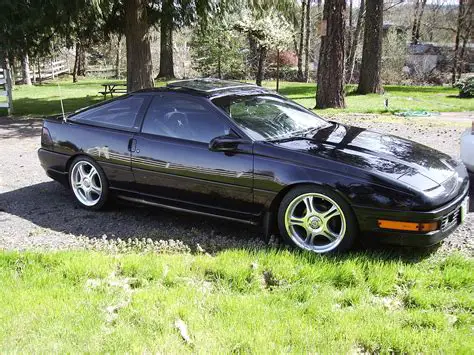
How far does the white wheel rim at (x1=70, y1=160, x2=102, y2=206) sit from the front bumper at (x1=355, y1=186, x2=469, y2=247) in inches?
119

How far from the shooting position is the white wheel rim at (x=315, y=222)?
4.14 metres

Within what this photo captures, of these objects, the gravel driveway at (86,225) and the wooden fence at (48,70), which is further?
the wooden fence at (48,70)

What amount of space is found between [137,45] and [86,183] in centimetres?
859

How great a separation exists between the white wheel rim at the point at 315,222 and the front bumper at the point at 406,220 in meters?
0.18

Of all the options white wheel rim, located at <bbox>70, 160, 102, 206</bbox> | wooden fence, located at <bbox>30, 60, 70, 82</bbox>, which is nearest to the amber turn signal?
white wheel rim, located at <bbox>70, 160, 102, 206</bbox>

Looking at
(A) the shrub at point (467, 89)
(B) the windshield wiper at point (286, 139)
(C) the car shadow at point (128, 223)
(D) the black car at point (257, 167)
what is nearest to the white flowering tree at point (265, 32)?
(A) the shrub at point (467, 89)

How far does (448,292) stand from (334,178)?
120cm

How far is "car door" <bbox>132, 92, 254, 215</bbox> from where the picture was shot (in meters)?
4.55

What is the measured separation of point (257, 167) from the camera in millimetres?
4410

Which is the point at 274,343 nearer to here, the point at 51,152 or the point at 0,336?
the point at 0,336

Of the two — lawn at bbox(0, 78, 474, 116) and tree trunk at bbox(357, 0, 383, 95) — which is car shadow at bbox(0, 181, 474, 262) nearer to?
lawn at bbox(0, 78, 474, 116)

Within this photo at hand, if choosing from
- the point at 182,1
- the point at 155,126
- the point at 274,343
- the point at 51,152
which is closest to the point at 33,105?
the point at 182,1

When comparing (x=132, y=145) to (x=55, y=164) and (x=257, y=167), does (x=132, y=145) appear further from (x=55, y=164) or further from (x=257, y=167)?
(x=257, y=167)

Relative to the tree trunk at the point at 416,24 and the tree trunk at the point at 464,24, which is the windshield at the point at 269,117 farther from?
the tree trunk at the point at 416,24
